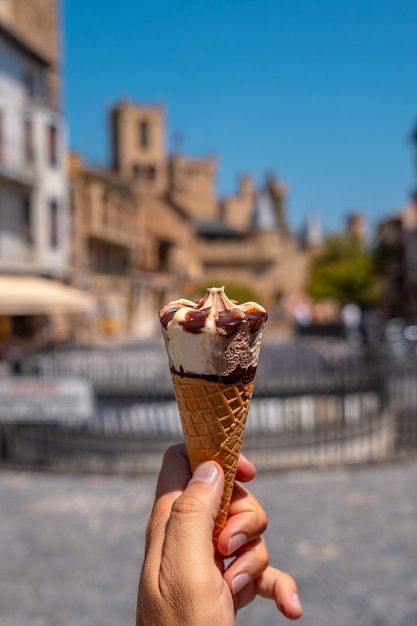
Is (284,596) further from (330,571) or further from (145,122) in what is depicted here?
(145,122)

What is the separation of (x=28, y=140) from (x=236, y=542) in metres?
26.8

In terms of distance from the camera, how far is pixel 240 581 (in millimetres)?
2059

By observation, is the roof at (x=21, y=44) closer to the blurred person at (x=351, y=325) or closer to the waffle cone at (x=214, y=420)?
the blurred person at (x=351, y=325)

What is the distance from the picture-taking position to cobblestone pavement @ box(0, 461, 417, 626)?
549 centimetres

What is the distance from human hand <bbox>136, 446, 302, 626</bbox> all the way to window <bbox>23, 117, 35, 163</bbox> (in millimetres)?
26367

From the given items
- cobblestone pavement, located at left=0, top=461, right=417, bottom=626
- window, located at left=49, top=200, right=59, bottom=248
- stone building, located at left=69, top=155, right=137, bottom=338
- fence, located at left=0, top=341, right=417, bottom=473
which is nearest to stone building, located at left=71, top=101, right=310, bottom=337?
stone building, located at left=69, top=155, right=137, bottom=338

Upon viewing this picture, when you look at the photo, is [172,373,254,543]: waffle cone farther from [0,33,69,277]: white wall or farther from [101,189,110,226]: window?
[101,189,110,226]: window

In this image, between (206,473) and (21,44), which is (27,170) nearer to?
(21,44)

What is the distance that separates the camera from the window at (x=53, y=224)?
2842 centimetres

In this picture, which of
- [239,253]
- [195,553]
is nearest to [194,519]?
[195,553]

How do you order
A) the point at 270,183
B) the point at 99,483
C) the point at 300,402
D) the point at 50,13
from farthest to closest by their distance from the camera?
1. the point at 270,183
2. the point at 50,13
3. the point at 300,402
4. the point at 99,483

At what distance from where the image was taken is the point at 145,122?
8350 cm

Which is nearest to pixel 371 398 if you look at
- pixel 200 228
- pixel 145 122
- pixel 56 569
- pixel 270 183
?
pixel 56 569

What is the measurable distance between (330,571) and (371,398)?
5.10 m
